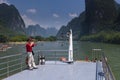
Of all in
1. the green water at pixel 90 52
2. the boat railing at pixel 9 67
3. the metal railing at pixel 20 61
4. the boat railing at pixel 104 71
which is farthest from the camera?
the green water at pixel 90 52

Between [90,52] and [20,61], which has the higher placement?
[90,52]

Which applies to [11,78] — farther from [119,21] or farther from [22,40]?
[22,40]

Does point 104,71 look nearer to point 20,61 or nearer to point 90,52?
point 20,61

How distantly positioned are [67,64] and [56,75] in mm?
4268

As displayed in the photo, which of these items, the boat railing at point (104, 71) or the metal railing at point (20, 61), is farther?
the metal railing at point (20, 61)

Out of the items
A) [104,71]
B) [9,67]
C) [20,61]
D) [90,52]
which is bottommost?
[9,67]

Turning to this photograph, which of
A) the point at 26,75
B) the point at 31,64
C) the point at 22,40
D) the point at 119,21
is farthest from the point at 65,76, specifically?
the point at 22,40

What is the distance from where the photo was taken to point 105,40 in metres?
146

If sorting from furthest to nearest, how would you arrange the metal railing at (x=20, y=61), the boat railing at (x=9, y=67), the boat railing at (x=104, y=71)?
the metal railing at (x=20, y=61)
the boat railing at (x=9, y=67)
the boat railing at (x=104, y=71)

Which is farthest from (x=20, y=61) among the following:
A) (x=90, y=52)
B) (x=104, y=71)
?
(x=90, y=52)

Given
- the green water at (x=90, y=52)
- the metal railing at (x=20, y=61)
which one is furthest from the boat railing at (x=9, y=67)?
the green water at (x=90, y=52)

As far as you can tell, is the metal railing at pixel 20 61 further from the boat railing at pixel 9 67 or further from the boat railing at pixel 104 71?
Answer: the boat railing at pixel 104 71

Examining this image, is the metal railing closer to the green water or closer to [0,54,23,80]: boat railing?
[0,54,23,80]: boat railing

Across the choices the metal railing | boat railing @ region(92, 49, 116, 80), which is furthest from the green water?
boat railing @ region(92, 49, 116, 80)
